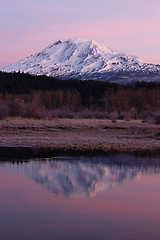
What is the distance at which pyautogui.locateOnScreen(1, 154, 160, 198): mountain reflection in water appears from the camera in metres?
12.6

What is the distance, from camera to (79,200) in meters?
11.0

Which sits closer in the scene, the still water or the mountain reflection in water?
the still water

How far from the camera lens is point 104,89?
8144cm

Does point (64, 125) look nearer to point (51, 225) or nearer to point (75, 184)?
point (75, 184)

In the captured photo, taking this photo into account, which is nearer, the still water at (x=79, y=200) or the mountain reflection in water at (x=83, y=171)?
the still water at (x=79, y=200)

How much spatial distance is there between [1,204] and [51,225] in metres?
2.00

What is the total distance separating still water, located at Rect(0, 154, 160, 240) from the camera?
341 inches

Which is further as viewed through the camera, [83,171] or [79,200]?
[83,171]

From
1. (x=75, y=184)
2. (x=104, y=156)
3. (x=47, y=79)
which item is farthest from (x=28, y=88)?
(x=75, y=184)

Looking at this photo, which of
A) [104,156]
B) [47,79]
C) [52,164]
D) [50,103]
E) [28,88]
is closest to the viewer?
[52,164]

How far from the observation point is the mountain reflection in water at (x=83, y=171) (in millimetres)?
12609

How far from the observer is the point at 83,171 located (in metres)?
15.3

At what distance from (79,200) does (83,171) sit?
430 centimetres

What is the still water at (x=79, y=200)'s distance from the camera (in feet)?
28.4
